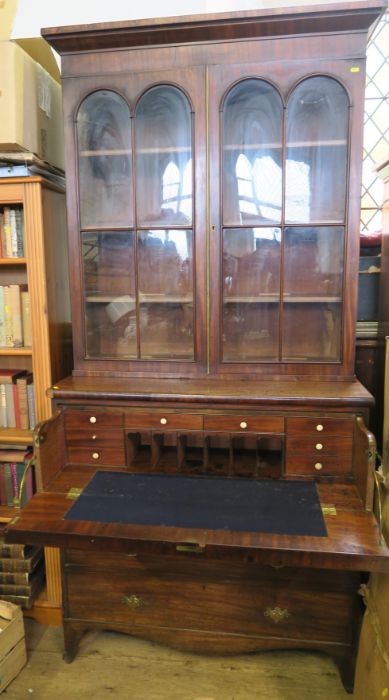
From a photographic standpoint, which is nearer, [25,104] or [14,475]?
[25,104]

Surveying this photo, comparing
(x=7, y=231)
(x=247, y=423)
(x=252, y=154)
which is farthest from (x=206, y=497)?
(x=7, y=231)

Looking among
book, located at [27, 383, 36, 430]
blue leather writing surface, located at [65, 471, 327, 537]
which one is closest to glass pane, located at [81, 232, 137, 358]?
Answer: book, located at [27, 383, 36, 430]

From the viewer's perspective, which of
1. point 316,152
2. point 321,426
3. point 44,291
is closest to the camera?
point 321,426

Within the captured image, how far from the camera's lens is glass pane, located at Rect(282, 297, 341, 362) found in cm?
165

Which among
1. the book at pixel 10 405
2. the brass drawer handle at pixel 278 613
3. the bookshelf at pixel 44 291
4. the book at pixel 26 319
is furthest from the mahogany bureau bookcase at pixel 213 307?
the book at pixel 10 405

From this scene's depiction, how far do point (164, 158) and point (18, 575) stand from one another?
5.39 feet

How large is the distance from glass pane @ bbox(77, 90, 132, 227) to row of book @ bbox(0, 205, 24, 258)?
29cm

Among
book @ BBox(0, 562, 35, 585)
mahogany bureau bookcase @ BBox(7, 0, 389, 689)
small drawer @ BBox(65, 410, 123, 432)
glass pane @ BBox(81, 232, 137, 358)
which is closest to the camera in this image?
mahogany bureau bookcase @ BBox(7, 0, 389, 689)

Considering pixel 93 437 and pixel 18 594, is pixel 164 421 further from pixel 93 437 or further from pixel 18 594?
pixel 18 594

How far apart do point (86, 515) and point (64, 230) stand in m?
1.12

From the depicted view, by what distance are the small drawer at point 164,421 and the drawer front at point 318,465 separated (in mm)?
317

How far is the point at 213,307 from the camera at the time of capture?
1.63 meters

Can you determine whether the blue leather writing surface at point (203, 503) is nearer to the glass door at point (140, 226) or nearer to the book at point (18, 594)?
the glass door at point (140, 226)

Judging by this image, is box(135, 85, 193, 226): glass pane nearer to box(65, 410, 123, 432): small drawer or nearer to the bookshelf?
the bookshelf
